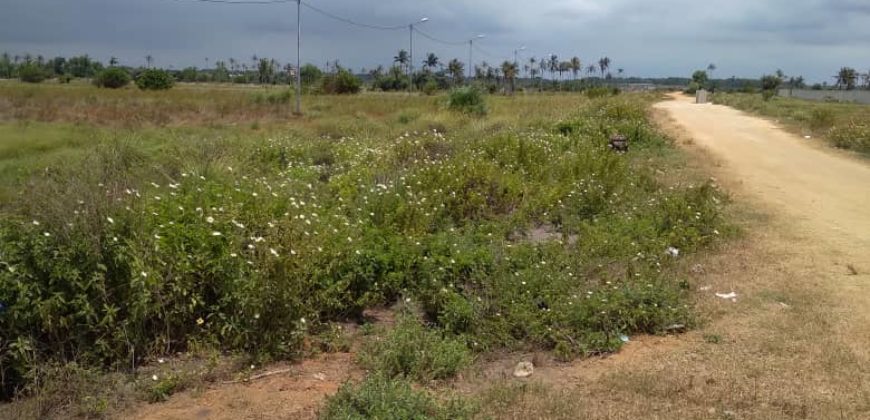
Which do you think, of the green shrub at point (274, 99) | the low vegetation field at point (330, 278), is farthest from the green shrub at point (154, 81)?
the low vegetation field at point (330, 278)

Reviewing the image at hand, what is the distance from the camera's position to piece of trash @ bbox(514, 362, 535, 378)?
438 cm

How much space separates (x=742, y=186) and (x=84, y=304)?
1039 centimetres

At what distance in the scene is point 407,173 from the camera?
9.58 metres

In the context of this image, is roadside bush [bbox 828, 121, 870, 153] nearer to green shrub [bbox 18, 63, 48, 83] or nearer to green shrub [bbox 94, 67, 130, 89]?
green shrub [bbox 94, 67, 130, 89]

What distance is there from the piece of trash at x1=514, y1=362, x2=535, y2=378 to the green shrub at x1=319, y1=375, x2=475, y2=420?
75cm

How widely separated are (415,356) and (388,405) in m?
0.83

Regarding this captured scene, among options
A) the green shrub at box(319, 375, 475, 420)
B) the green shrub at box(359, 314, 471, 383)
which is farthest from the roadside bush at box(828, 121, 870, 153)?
the green shrub at box(319, 375, 475, 420)

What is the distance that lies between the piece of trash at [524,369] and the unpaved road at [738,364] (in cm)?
7

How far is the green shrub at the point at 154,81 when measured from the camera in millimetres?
52647

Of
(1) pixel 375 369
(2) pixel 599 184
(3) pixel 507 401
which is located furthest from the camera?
(2) pixel 599 184

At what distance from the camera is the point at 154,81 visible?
53094mm

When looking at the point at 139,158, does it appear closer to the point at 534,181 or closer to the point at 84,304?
the point at 534,181

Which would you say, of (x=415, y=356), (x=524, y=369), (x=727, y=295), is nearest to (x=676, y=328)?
(x=727, y=295)

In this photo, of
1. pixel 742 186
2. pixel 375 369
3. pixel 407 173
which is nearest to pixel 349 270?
pixel 375 369
